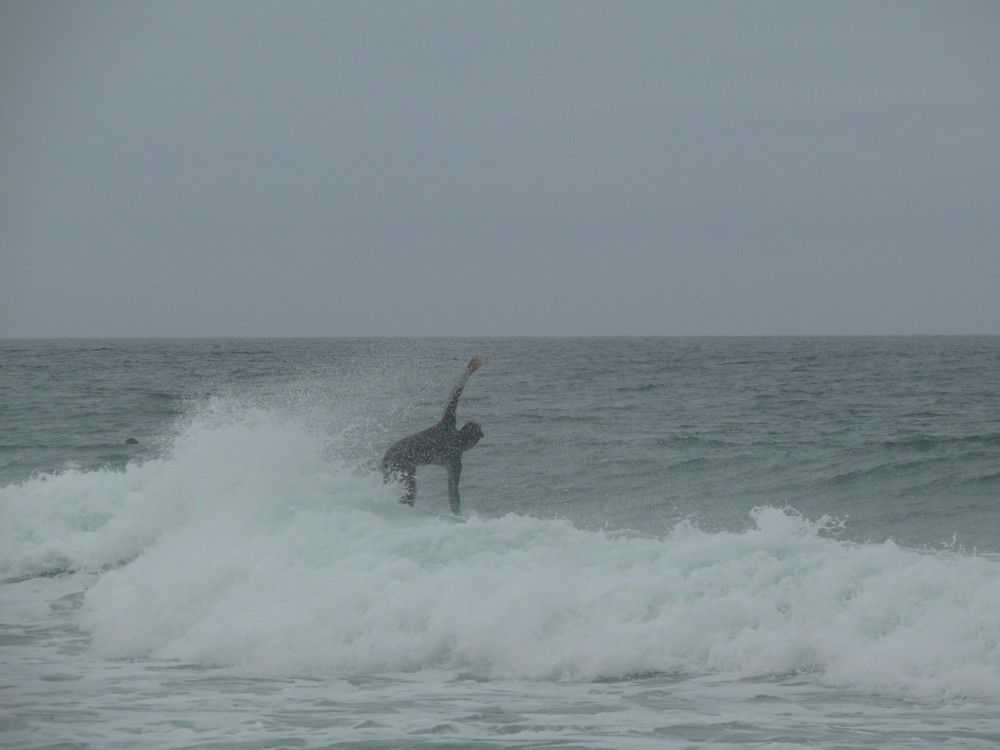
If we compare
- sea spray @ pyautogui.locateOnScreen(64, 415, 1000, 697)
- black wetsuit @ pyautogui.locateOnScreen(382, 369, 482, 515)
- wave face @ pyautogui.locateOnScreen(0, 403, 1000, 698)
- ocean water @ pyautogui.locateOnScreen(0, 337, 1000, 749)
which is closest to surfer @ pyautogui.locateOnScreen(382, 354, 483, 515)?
black wetsuit @ pyautogui.locateOnScreen(382, 369, 482, 515)

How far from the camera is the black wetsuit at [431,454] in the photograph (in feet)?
44.3

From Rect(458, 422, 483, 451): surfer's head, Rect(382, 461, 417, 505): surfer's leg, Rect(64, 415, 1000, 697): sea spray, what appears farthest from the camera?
Rect(382, 461, 417, 505): surfer's leg

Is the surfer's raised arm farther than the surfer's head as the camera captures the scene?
No

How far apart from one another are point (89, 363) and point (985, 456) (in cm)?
5065

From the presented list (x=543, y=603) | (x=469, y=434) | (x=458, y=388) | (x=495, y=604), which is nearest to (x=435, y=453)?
(x=469, y=434)

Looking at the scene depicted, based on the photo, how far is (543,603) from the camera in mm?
9117

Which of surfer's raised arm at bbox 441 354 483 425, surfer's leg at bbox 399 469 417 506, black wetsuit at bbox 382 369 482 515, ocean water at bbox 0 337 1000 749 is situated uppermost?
surfer's raised arm at bbox 441 354 483 425

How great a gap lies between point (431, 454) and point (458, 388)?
103cm

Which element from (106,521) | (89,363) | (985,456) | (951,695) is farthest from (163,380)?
(951,695)

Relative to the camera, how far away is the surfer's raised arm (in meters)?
12.7

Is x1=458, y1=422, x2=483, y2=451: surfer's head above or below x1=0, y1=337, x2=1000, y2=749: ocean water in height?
above

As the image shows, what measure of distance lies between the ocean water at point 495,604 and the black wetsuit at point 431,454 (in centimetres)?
30

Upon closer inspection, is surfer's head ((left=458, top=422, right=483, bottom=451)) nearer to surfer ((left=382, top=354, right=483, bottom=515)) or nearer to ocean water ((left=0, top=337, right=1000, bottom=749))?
surfer ((left=382, top=354, right=483, bottom=515))

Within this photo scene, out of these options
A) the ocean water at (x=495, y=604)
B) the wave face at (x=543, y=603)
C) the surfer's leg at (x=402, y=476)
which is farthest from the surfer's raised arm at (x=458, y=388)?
the wave face at (x=543, y=603)
